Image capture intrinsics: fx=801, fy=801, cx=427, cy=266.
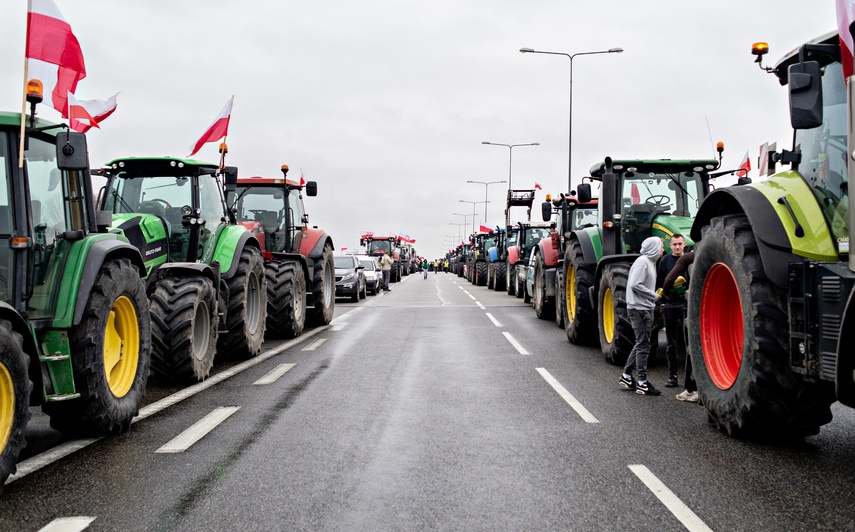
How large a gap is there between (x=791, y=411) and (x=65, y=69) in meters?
5.89

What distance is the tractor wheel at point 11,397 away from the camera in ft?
15.1

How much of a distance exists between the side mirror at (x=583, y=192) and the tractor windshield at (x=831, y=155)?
613 centimetres

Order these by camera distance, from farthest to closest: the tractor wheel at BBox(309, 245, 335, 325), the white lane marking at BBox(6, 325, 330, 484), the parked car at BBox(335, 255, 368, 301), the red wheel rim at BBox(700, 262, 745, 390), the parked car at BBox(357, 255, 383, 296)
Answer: the parked car at BBox(357, 255, 383, 296), the parked car at BBox(335, 255, 368, 301), the tractor wheel at BBox(309, 245, 335, 325), the red wheel rim at BBox(700, 262, 745, 390), the white lane marking at BBox(6, 325, 330, 484)

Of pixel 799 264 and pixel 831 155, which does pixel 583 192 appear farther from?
pixel 799 264

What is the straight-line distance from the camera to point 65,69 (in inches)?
241

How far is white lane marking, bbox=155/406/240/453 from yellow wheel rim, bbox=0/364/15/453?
1.23 metres

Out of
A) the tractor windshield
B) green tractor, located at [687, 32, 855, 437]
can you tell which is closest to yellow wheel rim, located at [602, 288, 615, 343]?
green tractor, located at [687, 32, 855, 437]

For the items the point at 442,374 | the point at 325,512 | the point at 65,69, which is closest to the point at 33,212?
the point at 65,69

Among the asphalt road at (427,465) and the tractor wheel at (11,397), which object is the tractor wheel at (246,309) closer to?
the asphalt road at (427,465)

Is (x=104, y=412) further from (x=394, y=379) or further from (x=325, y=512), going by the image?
(x=394, y=379)

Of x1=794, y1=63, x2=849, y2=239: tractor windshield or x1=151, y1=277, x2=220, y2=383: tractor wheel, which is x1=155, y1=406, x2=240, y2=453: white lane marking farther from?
x1=794, y1=63, x2=849, y2=239: tractor windshield

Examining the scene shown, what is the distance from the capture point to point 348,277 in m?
26.4

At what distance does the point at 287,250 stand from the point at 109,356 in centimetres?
883

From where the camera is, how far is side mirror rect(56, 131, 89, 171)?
5566 millimetres
